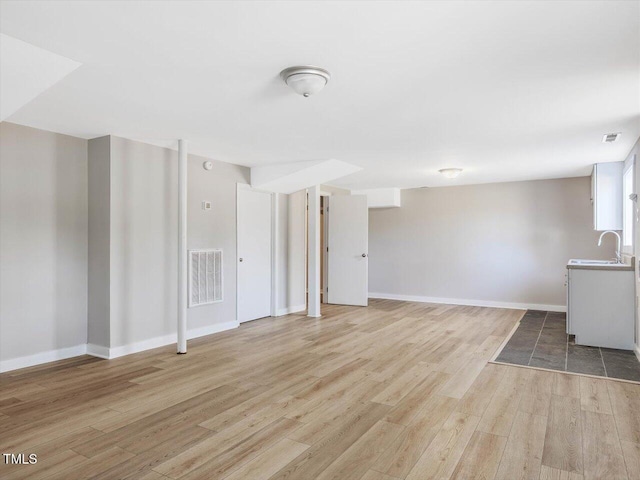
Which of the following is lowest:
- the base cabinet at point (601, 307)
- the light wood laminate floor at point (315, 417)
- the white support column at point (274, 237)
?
the light wood laminate floor at point (315, 417)

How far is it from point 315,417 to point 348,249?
5.10 metres

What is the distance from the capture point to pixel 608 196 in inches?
219

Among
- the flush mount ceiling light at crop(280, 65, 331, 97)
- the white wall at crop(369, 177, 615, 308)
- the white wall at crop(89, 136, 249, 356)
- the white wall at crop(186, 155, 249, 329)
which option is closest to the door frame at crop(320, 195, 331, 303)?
the white wall at crop(369, 177, 615, 308)

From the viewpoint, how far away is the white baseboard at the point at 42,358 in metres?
3.73

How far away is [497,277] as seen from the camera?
24.8 ft

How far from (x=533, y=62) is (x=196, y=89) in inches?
88.2

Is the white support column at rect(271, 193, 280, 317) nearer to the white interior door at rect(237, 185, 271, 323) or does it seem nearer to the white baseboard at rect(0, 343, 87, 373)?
the white interior door at rect(237, 185, 271, 323)

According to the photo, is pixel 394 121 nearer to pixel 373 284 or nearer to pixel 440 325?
pixel 440 325

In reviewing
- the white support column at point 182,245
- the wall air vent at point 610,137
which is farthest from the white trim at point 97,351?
the wall air vent at point 610,137

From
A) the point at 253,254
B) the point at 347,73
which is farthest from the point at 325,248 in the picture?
the point at 347,73

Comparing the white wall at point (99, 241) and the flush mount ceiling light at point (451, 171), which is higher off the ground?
the flush mount ceiling light at point (451, 171)

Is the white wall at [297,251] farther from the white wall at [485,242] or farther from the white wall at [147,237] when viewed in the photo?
the white wall at [485,242]

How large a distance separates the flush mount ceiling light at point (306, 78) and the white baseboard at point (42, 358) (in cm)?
352

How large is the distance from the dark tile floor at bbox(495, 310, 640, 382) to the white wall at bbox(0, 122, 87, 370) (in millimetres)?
4440
